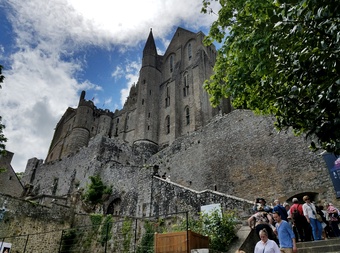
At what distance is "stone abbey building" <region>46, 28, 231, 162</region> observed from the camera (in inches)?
1320

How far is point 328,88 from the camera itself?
4812 mm

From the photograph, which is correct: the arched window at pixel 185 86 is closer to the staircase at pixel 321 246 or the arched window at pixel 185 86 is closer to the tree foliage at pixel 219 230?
the tree foliage at pixel 219 230

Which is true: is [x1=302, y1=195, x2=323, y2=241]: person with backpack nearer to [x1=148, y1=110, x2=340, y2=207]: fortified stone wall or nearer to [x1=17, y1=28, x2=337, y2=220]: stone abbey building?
[x1=17, y1=28, x2=337, y2=220]: stone abbey building

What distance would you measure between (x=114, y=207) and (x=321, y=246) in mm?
17101

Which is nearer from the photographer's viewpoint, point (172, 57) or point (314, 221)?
point (314, 221)

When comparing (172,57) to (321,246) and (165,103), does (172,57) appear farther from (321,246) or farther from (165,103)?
(321,246)

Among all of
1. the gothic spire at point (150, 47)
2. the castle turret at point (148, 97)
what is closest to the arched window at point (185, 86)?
the castle turret at point (148, 97)

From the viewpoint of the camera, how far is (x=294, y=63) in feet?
18.4

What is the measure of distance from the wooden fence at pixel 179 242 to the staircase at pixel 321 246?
2.69 metres

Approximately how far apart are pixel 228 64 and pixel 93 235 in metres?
10.3

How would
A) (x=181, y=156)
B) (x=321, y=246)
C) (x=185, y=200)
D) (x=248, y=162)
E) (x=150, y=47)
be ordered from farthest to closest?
(x=150, y=47), (x=181, y=156), (x=248, y=162), (x=185, y=200), (x=321, y=246)

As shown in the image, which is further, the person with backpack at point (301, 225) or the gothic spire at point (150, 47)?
the gothic spire at point (150, 47)

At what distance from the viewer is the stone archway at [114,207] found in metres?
21.3

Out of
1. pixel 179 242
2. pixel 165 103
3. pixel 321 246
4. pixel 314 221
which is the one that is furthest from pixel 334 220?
pixel 165 103
